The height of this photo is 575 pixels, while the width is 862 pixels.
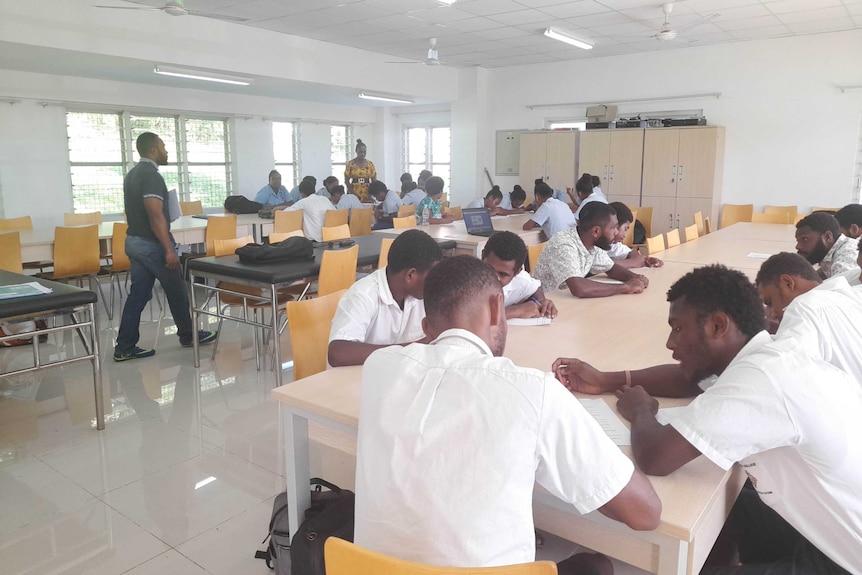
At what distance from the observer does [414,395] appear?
1081 millimetres

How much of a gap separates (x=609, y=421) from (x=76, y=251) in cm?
506

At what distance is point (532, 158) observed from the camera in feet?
32.2

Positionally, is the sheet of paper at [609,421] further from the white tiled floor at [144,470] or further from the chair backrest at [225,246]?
the chair backrest at [225,246]

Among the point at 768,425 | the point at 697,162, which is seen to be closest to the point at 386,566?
the point at 768,425

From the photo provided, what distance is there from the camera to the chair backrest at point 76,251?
5.13m

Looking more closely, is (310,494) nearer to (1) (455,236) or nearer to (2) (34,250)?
(1) (455,236)

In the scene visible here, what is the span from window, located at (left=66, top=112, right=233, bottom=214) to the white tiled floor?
15.6 feet

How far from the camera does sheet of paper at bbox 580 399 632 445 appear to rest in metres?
1.45

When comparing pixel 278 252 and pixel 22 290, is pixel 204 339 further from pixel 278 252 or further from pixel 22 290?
pixel 22 290

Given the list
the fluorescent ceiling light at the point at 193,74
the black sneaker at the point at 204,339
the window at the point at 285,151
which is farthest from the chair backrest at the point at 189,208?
the black sneaker at the point at 204,339

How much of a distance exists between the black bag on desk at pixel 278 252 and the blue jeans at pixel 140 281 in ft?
2.87

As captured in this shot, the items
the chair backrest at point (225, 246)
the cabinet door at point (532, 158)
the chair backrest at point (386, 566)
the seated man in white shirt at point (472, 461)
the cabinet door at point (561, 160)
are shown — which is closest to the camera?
the chair backrest at point (386, 566)

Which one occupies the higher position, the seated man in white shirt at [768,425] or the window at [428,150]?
the window at [428,150]

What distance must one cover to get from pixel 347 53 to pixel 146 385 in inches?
232
